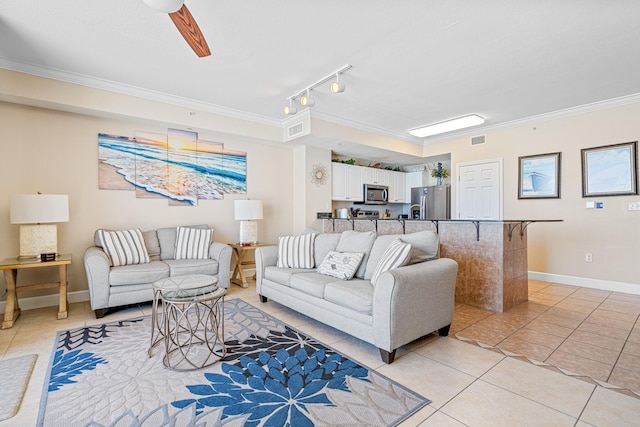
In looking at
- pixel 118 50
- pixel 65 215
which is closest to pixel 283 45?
pixel 118 50

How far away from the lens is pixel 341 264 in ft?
10.1

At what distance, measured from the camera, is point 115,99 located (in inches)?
145

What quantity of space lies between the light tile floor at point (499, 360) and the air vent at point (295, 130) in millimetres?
2702

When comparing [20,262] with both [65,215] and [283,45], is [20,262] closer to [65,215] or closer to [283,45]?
[65,215]

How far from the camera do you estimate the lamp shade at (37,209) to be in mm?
3006

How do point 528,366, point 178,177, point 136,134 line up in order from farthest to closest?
point 178,177
point 136,134
point 528,366

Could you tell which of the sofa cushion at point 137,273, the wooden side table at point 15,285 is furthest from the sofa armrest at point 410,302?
the wooden side table at point 15,285

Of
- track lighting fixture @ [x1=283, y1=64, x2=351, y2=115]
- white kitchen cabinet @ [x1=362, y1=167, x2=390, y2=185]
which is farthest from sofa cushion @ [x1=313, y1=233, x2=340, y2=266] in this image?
white kitchen cabinet @ [x1=362, y1=167, x2=390, y2=185]

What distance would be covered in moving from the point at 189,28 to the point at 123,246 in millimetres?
2771

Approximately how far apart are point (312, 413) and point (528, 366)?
1638mm

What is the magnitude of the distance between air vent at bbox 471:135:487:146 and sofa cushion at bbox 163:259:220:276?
505 centimetres

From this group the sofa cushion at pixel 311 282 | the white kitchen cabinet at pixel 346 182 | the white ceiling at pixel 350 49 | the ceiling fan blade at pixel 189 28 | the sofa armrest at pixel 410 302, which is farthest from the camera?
the white kitchen cabinet at pixel 346 182

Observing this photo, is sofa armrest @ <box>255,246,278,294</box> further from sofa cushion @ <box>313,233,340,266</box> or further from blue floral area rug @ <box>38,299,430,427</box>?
blue floral area rug @ <box>38,299,430,427</box>

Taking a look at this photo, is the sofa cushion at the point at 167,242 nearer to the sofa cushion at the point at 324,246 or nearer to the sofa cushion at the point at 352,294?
the sofa cushion at the point at 324,246
